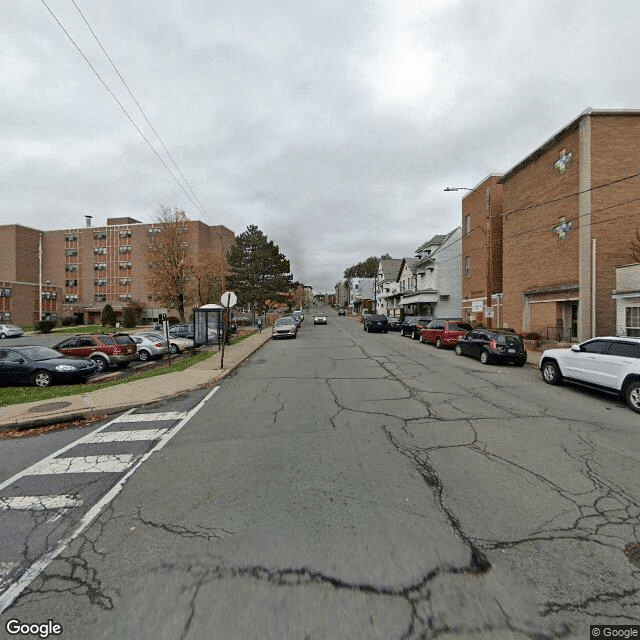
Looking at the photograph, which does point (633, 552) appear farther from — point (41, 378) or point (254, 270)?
point (254, 270)

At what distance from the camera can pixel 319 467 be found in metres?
4.31

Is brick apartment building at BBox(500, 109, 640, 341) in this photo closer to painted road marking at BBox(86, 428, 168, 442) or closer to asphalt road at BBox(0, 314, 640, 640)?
asphalt road at BBox(0, 314, 640, 640)

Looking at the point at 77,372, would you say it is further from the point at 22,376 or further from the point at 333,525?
the point at 333,525

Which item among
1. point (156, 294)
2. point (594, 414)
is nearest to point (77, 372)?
point (594, 414)

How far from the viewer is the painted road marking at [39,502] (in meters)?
3.61

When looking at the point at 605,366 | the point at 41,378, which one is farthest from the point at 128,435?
the point at 605,366

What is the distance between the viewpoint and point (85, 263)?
201 ft

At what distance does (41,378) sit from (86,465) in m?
7.66

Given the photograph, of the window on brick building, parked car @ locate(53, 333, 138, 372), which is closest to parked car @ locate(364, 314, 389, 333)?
the window on brick building

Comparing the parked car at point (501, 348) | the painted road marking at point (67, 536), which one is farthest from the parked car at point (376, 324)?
the painted road marking at point (67, 536)

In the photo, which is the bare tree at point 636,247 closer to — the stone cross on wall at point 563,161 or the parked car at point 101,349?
the stone cross on wall at point 563,161

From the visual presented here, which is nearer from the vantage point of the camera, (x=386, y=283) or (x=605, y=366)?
(x=605, y=366)

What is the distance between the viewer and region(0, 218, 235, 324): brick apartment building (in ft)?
191

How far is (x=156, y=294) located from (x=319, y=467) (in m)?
31.6
